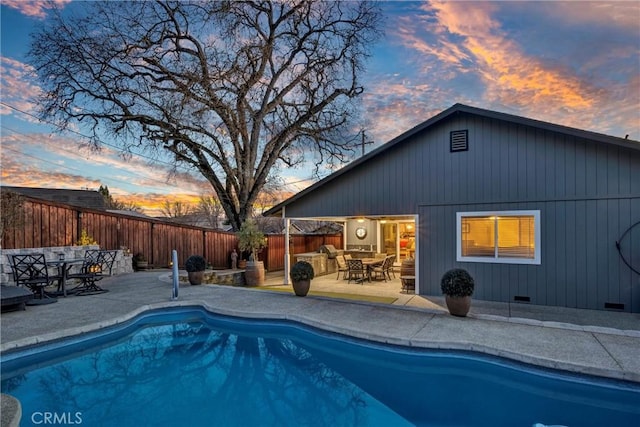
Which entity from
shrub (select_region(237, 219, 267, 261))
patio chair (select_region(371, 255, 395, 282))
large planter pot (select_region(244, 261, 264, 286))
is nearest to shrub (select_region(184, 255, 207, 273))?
large planter pot (select_region(244, 261, 264, 286))

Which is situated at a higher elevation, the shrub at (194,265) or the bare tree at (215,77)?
the bare tree at (215,77)

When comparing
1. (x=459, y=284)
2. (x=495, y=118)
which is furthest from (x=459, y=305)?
(x=495, y=118)

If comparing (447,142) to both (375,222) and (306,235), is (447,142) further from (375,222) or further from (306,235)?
(306,235)

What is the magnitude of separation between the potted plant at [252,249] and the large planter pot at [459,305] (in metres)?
6.70

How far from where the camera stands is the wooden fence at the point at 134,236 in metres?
9.91

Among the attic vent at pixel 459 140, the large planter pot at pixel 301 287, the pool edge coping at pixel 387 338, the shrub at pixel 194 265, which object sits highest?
the attic vent at pixel 459 140

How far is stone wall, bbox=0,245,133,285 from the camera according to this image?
8.58 meters

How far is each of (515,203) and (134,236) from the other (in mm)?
13415

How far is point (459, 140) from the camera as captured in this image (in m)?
8.20

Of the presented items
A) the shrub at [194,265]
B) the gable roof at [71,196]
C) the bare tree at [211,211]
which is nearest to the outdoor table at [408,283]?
the shrub at [194,265]

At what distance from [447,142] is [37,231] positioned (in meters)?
12.4

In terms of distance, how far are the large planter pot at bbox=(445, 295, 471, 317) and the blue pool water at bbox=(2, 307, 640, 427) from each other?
166cm

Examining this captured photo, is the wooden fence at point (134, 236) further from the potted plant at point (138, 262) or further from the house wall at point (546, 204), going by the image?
the house wall at point (546, 204)
